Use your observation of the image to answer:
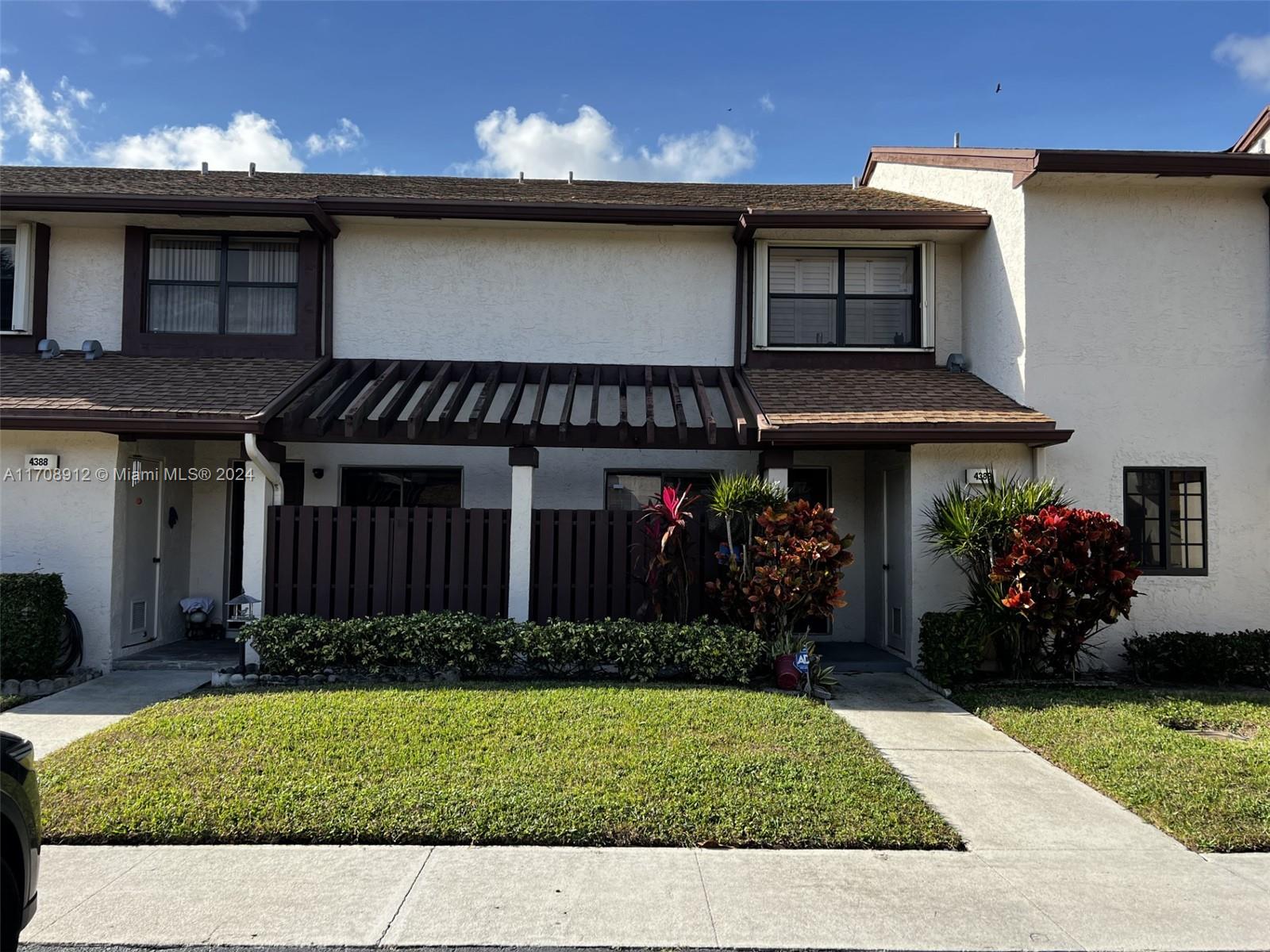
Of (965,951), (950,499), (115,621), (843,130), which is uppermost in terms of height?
(843,130)

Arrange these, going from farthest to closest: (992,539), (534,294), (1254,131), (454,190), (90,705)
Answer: (454,190), (534,294), (1254,131), (992,539), (90,705)

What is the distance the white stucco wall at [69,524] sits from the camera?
9.23 meters

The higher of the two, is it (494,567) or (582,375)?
(582,375)

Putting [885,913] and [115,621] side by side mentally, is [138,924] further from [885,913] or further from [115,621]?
[115,621]

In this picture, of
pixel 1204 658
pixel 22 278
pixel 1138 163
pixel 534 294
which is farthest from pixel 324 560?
pixel 1138 163

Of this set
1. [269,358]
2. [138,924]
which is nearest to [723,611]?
[138,924]

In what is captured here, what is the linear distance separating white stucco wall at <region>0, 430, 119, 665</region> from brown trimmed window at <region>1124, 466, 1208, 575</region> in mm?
12160

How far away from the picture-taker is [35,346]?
10.8 meters

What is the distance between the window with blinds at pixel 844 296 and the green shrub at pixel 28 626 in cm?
938

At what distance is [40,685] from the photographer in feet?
27.5

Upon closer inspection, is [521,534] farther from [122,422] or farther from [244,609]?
[122,422]

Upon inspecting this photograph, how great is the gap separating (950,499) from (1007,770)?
3.65 metres

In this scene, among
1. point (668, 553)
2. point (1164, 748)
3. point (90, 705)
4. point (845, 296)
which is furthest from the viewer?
point (845, 296)

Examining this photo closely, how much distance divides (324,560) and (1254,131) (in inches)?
536
